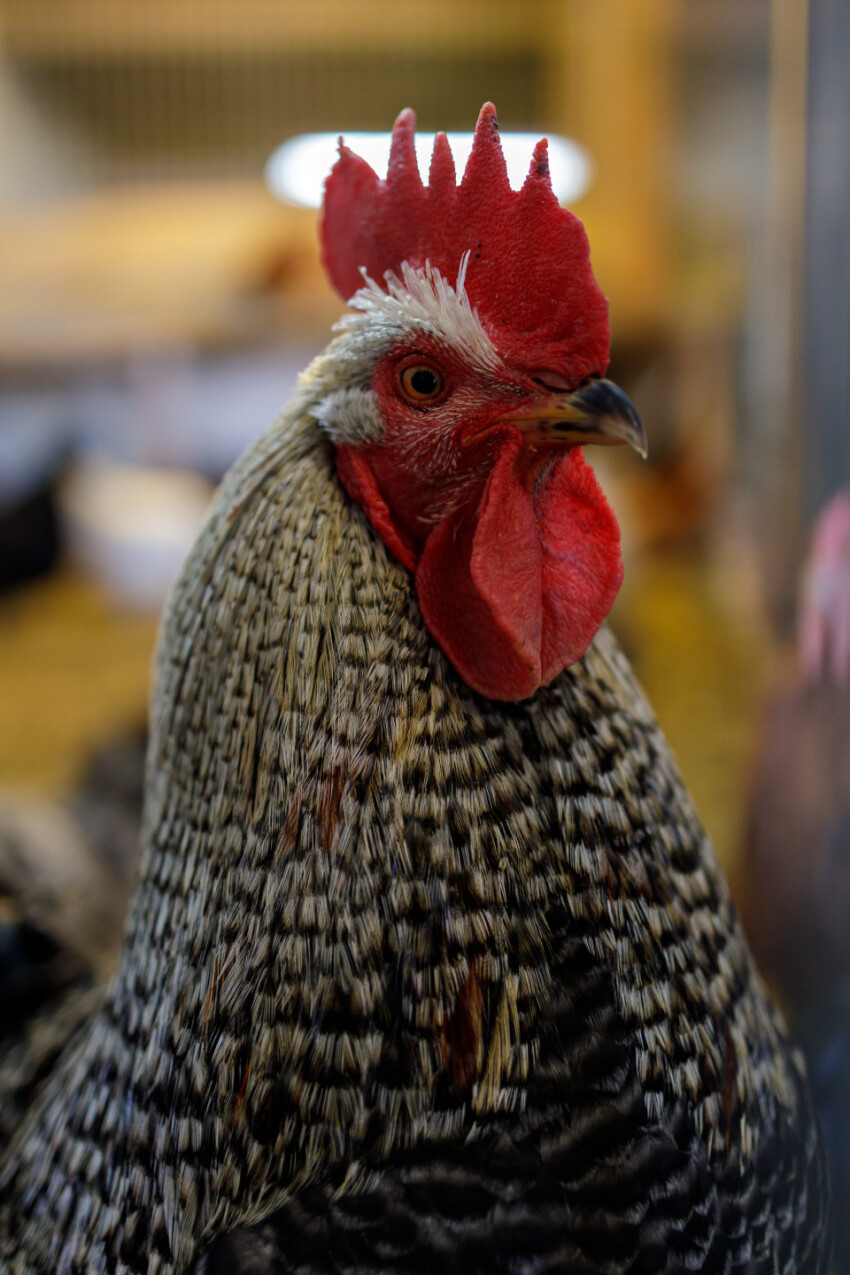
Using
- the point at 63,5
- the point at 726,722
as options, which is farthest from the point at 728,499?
the point at 63,5

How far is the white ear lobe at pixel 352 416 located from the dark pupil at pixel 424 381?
5 cm

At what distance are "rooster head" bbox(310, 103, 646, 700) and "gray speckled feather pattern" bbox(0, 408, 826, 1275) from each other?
0.16ft

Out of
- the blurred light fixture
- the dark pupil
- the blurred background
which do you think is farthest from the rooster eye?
the blurred background

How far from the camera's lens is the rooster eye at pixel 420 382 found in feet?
3.10

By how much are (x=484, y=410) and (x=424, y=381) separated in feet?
0.26

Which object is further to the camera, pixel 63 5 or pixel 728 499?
pixel 728 499

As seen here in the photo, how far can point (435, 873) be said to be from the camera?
0.89 meters

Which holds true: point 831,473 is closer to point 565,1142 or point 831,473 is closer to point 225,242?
point 565,1142

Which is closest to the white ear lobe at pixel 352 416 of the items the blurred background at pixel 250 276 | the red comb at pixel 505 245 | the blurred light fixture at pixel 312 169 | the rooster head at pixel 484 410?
the rooster head at pixel 484 410

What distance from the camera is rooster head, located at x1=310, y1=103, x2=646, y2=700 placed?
0.90 meters

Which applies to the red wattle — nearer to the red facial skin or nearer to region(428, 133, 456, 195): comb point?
the red facial skin

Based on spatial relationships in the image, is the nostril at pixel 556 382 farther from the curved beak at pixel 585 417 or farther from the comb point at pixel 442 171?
the comb point at pixel 442 171

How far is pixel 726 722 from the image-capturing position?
129 inches

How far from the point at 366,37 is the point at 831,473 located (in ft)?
12.4
